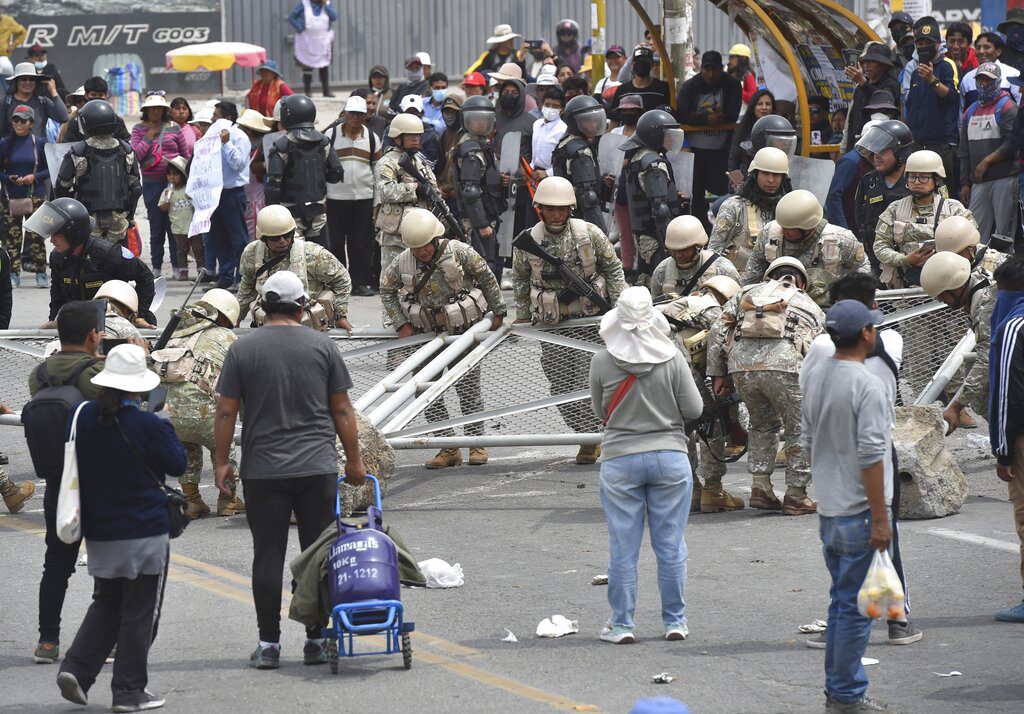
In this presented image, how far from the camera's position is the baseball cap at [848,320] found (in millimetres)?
5844

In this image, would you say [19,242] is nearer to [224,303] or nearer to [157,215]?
[157,215]

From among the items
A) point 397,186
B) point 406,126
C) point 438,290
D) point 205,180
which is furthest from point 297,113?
point 438,290

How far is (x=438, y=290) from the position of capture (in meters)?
10.4

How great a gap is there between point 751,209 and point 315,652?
5417mm

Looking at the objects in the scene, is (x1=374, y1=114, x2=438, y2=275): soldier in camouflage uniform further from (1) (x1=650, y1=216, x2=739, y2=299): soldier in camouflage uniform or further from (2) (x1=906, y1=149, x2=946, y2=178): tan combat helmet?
(2) (x1=906, y1=149, x2=946, y2=178): tan combat helmet

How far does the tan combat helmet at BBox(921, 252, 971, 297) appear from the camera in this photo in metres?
8.79

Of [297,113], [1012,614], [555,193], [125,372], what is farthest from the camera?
[297,113]

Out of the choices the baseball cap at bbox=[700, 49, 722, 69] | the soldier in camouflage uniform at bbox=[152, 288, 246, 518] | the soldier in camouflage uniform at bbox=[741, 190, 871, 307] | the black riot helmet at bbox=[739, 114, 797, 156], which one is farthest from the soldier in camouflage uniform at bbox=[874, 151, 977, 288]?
the baseball cap at bbox=[700, 49, 722, 69]

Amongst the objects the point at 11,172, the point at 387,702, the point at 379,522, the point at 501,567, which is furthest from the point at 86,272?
the point at 11,172

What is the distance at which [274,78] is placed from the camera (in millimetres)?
19750

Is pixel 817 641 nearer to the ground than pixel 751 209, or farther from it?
nearer to the ground

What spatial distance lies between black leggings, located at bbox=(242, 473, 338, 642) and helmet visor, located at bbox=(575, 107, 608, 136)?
784 cm

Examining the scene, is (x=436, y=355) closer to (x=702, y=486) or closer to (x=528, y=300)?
(x=528, y=300)

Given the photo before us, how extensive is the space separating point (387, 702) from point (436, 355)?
4.54 meters
